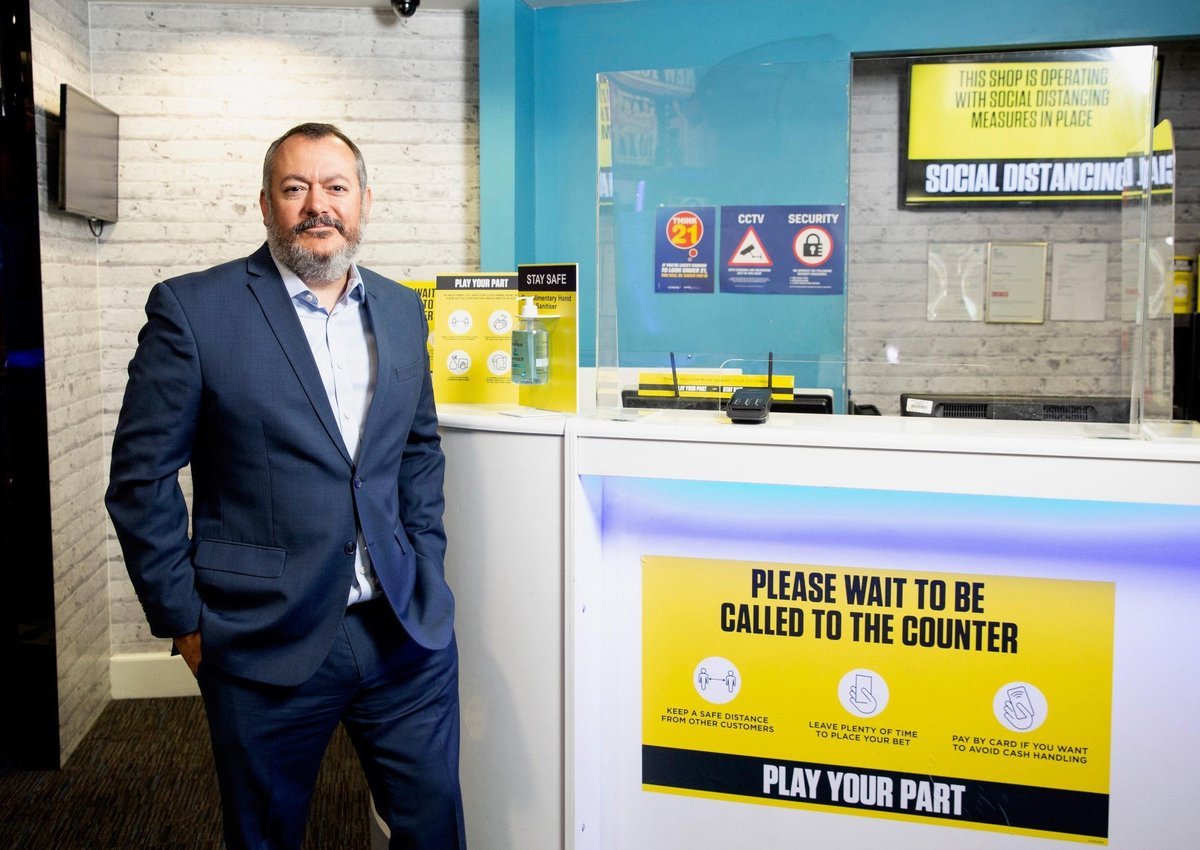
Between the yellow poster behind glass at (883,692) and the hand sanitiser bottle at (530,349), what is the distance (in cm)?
49

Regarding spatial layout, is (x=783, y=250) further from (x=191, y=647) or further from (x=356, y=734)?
(x=191, y=647)

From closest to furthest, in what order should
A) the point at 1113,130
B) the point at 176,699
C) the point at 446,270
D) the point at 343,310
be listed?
the point at 343,310 → the point at 1113,130 → the point at 176,699 → the point at 446,270

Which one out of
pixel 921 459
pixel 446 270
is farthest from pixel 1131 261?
pixel 446 270

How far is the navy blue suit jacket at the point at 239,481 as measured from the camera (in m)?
1.68

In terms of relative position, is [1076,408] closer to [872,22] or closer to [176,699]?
[872,22]

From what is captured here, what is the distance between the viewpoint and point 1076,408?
2111 mm

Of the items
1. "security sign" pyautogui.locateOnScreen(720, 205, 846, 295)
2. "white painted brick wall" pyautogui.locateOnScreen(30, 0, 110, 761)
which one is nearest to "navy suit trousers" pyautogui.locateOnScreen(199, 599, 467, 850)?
"security sign" pyautogui.locateOnScreen(720, 205, 846, 295)

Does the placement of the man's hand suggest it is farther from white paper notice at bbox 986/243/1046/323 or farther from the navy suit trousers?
white paper notice at bbox 986/243/1046/323

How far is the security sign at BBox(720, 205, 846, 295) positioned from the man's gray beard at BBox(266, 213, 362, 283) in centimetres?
101

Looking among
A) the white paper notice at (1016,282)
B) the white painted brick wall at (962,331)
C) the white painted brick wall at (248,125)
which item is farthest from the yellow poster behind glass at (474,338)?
the white painted brick wall at (248,125)

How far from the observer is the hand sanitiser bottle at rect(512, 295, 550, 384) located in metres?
2.22

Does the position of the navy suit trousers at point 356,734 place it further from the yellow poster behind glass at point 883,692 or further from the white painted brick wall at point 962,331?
the white painted brick wall at point 962,331

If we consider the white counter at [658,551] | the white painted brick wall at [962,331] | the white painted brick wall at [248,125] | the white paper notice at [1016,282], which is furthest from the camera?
the white painted brick wall at [248,125]

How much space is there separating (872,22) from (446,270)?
2.14 metres
